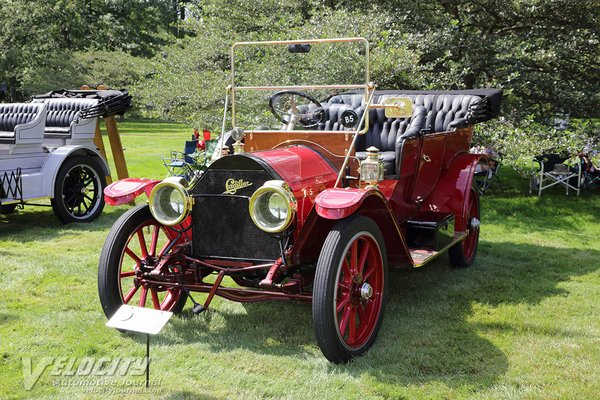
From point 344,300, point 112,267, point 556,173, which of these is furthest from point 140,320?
point 556,173

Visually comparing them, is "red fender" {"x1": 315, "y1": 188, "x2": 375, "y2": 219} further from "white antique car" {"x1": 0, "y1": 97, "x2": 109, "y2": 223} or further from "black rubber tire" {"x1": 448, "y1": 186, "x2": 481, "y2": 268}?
"white antique car" {"x1": 0, "y1": 97, "x2": 109, "y2": 223}

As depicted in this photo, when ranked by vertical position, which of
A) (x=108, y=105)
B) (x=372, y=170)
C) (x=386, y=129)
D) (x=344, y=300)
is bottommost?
(x=344, y=300)

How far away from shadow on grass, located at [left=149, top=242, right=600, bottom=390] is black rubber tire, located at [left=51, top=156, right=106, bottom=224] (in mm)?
3444

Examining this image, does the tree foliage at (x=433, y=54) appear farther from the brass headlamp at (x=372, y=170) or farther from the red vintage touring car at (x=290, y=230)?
the brass headlamp at (x=372, y=170)

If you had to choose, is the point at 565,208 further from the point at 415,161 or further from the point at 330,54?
the point at 415,161

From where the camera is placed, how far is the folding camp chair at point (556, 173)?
9453mm

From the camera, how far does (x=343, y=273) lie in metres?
3.73

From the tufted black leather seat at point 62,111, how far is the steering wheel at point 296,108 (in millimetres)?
4273

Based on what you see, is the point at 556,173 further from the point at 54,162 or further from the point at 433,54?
the point at 54,162

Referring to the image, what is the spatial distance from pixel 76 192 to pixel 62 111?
4.77 feet

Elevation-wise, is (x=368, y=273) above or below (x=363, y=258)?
below

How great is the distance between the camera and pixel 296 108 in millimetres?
4812

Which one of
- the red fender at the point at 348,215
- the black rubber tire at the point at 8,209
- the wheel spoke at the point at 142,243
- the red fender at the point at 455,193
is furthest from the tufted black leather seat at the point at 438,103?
the black rubber tire at the point at 8,209

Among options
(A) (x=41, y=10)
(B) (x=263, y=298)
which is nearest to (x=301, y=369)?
(B) (x=263, y=298)
